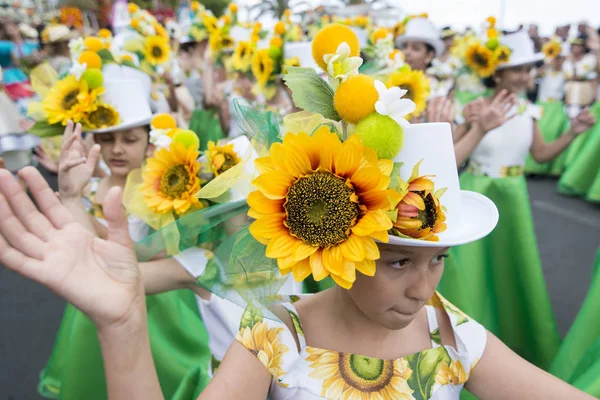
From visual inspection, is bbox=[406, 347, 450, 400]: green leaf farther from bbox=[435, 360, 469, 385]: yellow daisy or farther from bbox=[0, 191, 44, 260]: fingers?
bbox=[0, 191, 44, 260]: fingers

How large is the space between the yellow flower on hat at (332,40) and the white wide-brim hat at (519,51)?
2.65 meters

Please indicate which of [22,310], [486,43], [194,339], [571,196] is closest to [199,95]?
[22,310]

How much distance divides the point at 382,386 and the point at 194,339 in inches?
59.7

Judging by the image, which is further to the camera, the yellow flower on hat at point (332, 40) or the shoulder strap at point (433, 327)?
the shoulder strap at point (433, 327)

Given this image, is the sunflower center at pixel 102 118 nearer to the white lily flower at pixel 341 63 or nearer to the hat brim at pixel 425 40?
the white lily flower at pixel 341 63

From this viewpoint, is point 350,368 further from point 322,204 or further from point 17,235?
point 17,235

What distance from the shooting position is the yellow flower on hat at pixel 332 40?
1030 mm

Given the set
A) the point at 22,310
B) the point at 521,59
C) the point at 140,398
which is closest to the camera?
the point at 140,398

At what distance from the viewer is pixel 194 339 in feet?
8.11

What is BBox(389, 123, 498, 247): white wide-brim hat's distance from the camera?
106 centimetres

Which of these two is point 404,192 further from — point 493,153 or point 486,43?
point 486,43

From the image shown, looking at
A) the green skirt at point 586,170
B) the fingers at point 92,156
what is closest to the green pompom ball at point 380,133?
the fingers at point 92,156

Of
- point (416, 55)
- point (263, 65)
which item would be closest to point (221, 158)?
point (263, 65)

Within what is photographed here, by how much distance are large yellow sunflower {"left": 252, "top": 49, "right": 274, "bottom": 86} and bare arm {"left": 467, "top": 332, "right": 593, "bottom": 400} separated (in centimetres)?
285
